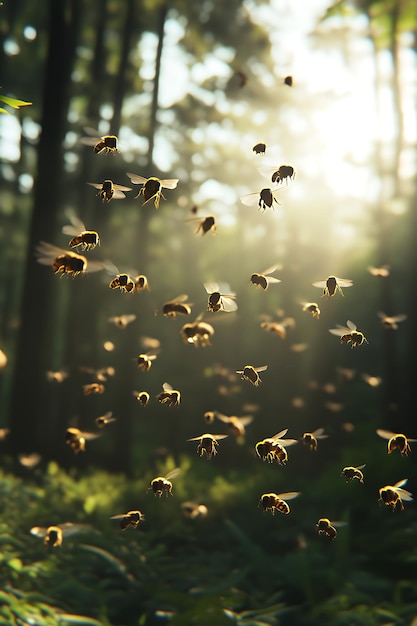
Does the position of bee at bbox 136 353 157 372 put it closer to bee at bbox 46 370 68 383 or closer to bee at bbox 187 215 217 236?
bee at bbox 187 215 217 236

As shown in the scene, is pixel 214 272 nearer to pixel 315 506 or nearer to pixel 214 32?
pixel 214 32

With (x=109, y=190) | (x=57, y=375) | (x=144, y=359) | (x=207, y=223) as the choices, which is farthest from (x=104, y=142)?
(x=57, y=375)

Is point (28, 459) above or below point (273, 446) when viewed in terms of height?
below

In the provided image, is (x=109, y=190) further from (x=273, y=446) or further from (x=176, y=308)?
(x=273, y=446)

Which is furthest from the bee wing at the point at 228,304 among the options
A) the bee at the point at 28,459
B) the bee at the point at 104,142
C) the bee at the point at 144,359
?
the bee at the point at 28,459

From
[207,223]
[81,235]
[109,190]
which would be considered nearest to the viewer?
[109,190]

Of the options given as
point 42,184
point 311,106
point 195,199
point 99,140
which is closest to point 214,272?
point 195,199

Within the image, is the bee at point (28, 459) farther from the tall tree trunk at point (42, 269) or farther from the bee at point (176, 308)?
the bee at point (176, 308)

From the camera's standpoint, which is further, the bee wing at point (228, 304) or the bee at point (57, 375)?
the bee at point (57, 375)

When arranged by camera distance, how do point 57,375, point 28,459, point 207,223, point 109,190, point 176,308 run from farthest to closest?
point 28,459 → point 57,375 → point 176,308 → point 207,223 → point 109,190
